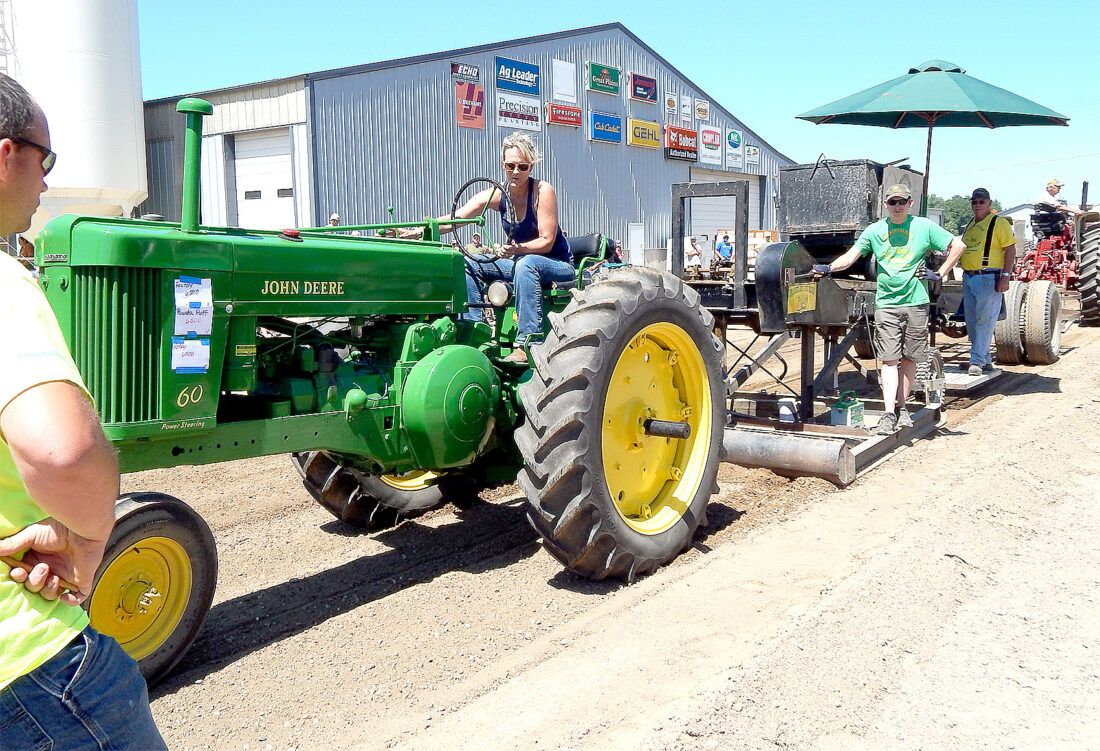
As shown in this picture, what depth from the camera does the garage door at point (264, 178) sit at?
51.6ft

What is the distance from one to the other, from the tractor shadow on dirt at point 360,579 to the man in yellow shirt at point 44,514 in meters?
1.89

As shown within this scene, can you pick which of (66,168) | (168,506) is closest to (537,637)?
(168,506)

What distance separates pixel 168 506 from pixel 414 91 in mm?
14911

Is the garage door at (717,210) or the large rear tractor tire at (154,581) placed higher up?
the garage door at (717,210)

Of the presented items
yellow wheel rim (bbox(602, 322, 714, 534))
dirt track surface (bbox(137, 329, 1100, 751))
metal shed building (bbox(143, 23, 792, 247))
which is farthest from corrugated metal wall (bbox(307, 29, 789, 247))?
yellow wheel rim (bbox(602, 322, 714, 534))

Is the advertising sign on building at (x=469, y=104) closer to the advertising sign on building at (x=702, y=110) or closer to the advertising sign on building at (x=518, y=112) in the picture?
the advertising sign on building at (x=518, y=112)

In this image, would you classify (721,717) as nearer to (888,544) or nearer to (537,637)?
(537,637)

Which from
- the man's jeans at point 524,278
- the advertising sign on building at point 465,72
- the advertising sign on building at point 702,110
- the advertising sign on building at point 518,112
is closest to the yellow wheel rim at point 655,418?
the man's jeans at point 524,278

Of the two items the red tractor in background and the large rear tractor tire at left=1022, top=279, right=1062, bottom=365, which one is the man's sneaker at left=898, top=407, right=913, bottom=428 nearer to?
the large rear tractor tire at left=1022, top=279, right=1062, bottom=365

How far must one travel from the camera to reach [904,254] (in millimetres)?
6652

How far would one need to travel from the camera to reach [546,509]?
391 cm

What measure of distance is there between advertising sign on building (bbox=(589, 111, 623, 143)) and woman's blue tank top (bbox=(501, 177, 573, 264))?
57.7 feet

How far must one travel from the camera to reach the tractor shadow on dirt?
3.66m

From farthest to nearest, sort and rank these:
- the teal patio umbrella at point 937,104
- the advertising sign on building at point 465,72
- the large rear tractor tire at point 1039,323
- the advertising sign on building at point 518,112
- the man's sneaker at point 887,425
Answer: the advertising sign on building at point 518,112 < the advertising sign on building at point 465,72 < the large rear tractor tire at point 1039,323 < the teal patio umbrella at point 937,104 < the man's sneaker at point 887,425
